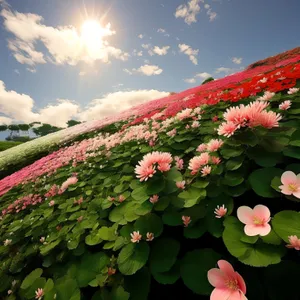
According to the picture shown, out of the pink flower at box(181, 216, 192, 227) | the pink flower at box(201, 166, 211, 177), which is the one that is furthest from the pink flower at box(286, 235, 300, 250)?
the pink flower at box(201, 166, 211, 177)

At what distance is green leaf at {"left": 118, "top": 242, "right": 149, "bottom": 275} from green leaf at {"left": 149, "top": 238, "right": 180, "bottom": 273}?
2.7 inches

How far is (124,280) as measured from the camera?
128cm

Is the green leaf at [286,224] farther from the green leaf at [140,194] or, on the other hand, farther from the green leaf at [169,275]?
the green leaf at [140,194]

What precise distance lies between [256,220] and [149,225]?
0.71m

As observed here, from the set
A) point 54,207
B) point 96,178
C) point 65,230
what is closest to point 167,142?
point 96,178

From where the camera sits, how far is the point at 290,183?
108cm

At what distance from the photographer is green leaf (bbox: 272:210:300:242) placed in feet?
3.07

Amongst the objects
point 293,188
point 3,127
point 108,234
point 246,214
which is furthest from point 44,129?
point 293,188

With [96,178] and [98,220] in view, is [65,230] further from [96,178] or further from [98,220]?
[96,178]

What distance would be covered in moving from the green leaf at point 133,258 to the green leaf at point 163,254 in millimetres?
68

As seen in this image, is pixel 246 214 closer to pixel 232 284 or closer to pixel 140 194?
pixel 232 284

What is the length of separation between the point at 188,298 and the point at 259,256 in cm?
62

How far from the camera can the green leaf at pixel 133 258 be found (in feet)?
4.03

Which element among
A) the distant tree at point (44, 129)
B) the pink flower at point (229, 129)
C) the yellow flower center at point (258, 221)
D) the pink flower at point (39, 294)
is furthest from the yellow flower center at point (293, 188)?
the distant tree at point (44, 129)
